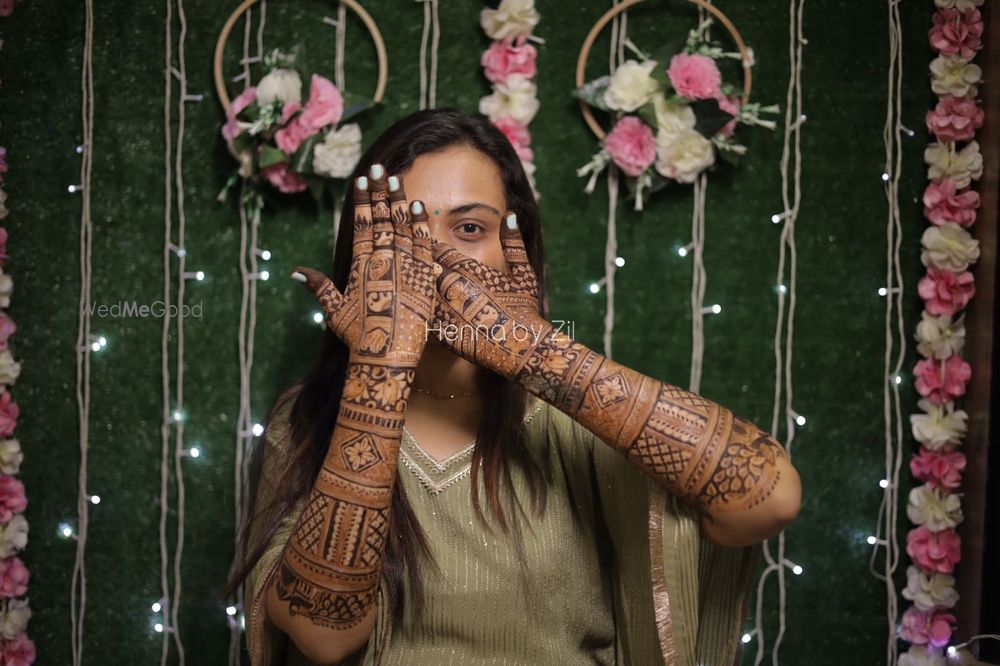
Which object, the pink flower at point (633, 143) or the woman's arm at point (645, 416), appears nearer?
the woman's arm at point (645, 416)

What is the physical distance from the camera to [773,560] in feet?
6.29

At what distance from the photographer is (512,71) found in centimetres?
180

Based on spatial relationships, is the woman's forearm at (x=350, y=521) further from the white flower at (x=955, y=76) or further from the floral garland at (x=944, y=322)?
the white flower at (x=955, y=76)

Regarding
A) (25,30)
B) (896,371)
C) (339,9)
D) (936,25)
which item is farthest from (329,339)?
(936,25)

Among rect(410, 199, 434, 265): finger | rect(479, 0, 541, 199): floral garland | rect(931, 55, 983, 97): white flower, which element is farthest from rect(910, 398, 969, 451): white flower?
rect(410, 199, 434, 265): finger

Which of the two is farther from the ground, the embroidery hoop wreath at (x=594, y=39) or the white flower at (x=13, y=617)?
the embroidery hoop wreath at (x=594, y=39)

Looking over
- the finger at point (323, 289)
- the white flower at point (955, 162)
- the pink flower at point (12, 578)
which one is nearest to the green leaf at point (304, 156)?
the finger at point (323, 289)

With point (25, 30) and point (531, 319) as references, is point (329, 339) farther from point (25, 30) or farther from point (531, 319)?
point (25, 30)

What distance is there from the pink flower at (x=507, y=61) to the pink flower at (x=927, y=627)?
5.21ft

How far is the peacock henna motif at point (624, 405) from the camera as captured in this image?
113cm

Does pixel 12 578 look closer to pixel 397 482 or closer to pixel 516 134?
pixel 397 482

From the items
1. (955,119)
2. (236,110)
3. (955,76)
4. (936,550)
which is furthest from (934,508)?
(236,110)

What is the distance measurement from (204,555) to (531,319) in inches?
46.0

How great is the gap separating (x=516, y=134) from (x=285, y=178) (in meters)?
0.53
